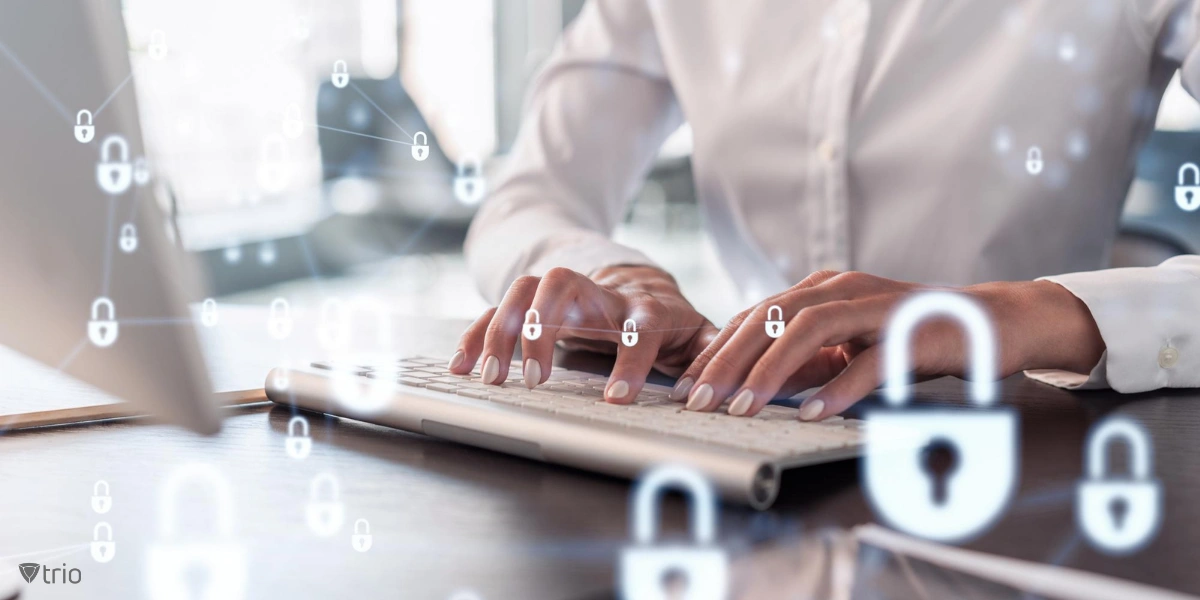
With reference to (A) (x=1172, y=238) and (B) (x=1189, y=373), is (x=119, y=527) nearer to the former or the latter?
(B) (x=1189, y=373)

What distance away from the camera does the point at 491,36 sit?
259 centimetres

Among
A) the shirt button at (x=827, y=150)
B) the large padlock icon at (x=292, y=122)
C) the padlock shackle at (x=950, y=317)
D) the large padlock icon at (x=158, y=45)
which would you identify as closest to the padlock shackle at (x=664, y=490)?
the padlock shackle at (x=950, y=317)

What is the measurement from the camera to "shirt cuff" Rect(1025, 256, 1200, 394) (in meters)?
0.60

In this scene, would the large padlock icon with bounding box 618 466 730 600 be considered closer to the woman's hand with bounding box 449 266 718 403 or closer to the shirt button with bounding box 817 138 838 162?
the woman's hand with bounding box 449 266 718 403

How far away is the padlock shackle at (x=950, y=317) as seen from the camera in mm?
525

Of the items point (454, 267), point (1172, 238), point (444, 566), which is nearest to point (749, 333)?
point (444, 566)

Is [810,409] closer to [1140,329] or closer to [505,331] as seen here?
[505,331]

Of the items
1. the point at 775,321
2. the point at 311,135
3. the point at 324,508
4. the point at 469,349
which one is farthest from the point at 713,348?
the point at 311,135

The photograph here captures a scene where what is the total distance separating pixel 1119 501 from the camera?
0.35 m

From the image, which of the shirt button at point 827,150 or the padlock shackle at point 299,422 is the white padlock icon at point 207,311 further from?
the shirt button at point 827,150

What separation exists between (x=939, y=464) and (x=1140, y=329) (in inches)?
11.6

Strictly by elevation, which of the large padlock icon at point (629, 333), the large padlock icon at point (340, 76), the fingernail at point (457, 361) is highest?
the large padlock icon at point (340, 76)

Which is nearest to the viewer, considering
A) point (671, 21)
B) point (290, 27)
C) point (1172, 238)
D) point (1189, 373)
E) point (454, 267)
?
point (1189, 373)

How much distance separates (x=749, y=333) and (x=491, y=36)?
224 cm
